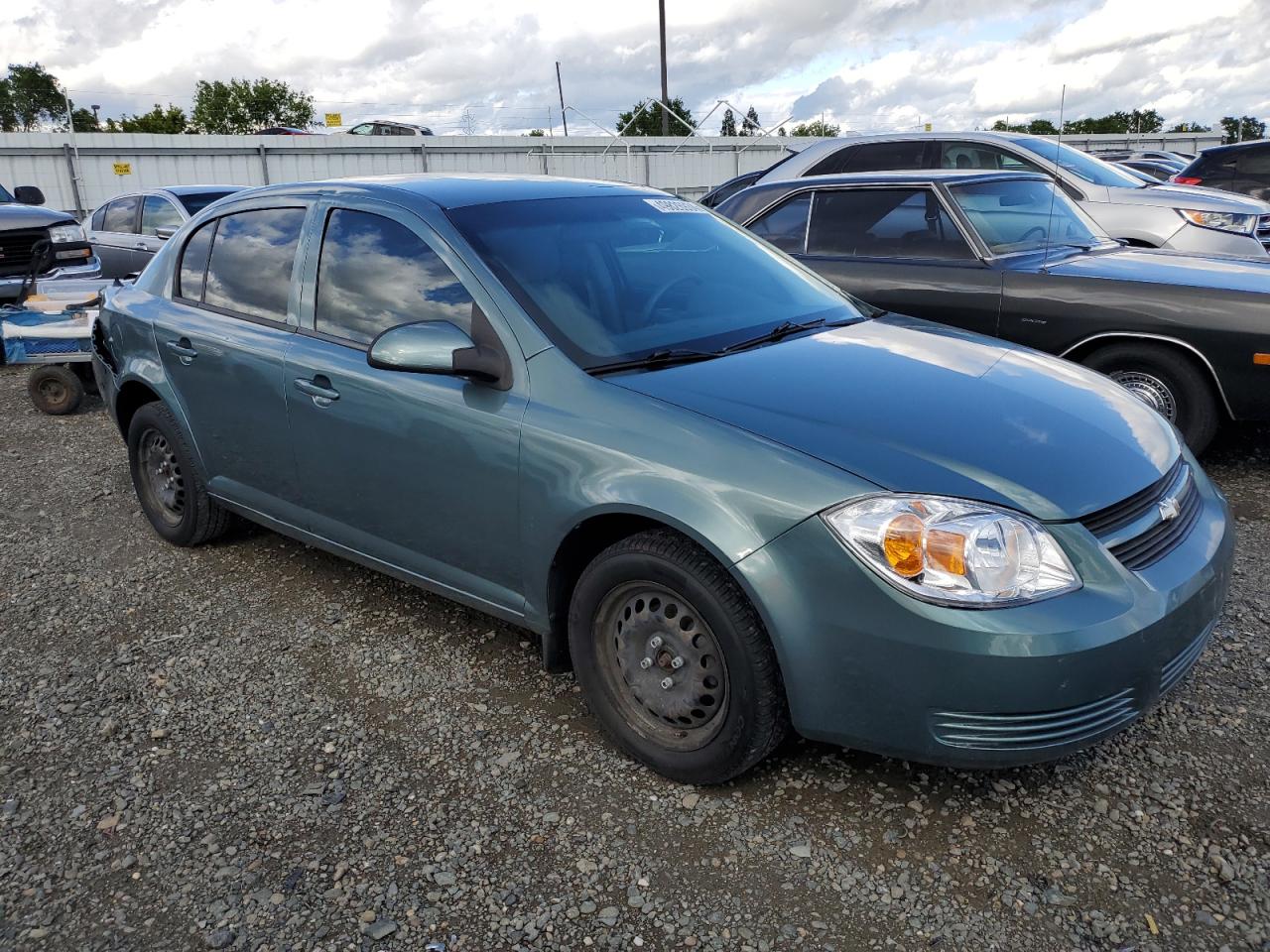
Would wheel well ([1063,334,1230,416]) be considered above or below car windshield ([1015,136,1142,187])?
below

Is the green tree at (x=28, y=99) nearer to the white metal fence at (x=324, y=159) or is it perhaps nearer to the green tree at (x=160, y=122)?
the green tree at (x=160, y=122)

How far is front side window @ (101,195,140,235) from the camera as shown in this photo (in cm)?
1167

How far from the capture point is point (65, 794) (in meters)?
2.93

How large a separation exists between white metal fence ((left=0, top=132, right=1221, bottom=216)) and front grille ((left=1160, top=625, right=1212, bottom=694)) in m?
15.5

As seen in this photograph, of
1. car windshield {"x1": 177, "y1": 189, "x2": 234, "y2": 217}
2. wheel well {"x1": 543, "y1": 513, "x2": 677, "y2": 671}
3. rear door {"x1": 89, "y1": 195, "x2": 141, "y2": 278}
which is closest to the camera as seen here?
wheel well {"x1": 543, "y1": 513, "x2": 677, "y2": 671}

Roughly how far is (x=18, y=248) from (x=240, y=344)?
766cm

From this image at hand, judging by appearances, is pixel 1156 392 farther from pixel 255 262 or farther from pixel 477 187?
pixel 255 262

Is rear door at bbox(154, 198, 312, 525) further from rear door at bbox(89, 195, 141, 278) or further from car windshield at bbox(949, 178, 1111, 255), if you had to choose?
rear door at bbox(89, 195, 141, 278)

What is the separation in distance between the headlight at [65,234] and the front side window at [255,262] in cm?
685

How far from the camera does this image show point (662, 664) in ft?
9.18

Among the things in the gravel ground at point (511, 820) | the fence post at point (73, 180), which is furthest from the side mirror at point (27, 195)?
the gravel ground at point (511, 820)

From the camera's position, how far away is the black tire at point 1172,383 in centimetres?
511

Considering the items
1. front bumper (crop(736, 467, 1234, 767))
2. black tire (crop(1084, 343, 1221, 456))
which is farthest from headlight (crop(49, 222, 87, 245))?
front bumper (crop(736, 467, 1234, 767))

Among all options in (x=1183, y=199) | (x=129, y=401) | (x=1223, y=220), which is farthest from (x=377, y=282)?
(x=1223, y=220)
